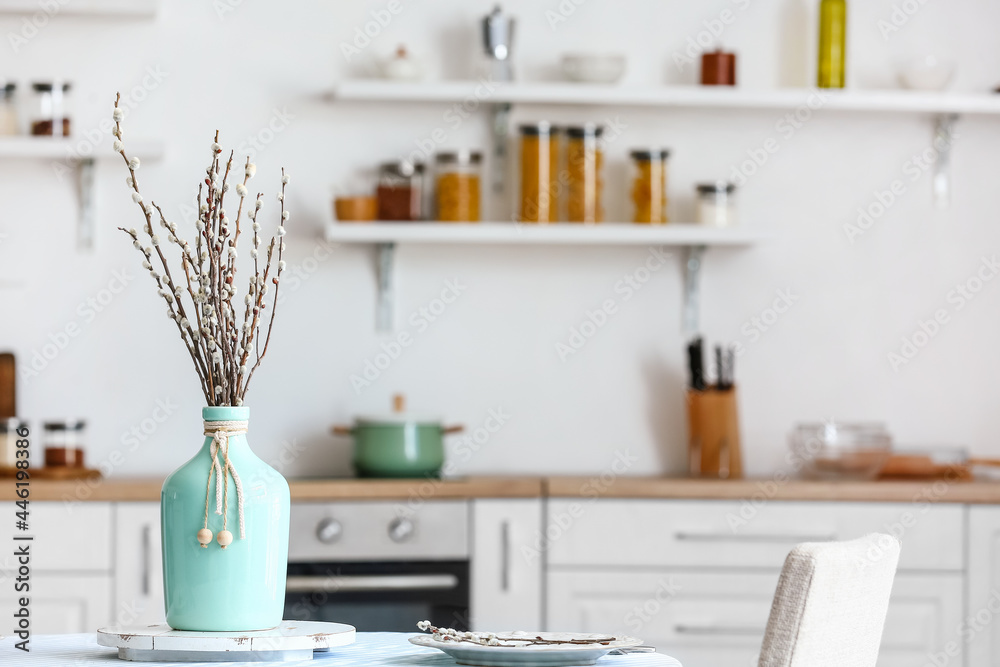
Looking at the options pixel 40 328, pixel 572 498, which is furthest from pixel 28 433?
pixel 572 498

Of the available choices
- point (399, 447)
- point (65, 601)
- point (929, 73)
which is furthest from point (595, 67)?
point (65, 601)

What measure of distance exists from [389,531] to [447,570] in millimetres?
165

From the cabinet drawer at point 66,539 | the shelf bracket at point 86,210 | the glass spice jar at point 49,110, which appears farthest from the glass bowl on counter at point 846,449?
the glass spice jar at point 49,110

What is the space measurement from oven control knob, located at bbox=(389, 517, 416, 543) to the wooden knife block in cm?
85

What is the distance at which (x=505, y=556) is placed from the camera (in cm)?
275

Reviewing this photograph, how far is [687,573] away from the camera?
2.76 meters

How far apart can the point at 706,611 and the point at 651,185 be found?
3.72 feet

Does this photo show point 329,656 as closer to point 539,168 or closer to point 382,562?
point 382,562

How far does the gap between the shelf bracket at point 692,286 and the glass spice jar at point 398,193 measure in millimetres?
789

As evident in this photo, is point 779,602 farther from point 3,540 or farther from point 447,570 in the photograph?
point 3,540

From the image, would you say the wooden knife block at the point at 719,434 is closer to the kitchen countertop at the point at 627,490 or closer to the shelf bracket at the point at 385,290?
the kitchen countertop at the point at 627,490
